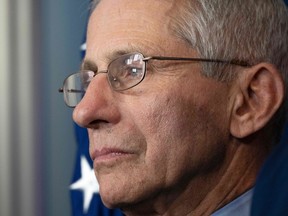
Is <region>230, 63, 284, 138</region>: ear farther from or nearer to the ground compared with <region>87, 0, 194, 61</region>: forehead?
nearer to the ground

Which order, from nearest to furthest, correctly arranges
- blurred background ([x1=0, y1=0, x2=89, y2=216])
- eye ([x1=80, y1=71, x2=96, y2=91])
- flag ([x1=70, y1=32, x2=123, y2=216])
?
eye ([x1=80, y1=71, x2=96, y2=91])
flag ([x1=70, y1=32, x2=123, y2=216])
blurred background ([x1=0, y1=0, x2=89, y2=216])

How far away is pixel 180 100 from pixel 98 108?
16 cm

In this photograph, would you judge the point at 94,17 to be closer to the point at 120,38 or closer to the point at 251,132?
the point at 120,38

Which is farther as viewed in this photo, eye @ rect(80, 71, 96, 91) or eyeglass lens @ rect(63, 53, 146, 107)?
eye @ rect(80, 71, 96, 91)

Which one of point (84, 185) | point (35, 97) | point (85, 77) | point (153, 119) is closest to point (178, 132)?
point (153, 119)

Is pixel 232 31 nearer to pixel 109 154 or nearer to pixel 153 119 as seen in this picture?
pixel 153 119

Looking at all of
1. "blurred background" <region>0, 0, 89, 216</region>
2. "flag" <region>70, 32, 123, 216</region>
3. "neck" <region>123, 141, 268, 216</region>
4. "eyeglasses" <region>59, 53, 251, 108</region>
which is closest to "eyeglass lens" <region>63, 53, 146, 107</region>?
"eyeglasses" <region>59, 53, 251, 108</region>

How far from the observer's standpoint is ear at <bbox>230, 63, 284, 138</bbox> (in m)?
1.15

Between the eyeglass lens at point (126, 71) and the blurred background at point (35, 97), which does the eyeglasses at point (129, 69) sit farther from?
the blurred background at point (35, 97)

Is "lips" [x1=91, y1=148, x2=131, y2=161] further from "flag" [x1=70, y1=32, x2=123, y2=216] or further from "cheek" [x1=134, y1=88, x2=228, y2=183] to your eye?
"flag" [x1=70, y1=32, x2=123, y2=216]

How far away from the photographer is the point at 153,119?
1090mm

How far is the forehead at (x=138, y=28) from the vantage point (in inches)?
44.2

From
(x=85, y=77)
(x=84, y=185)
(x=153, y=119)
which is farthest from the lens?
(x=84, y=185)

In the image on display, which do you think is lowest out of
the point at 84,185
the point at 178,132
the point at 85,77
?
the point at 84,185
